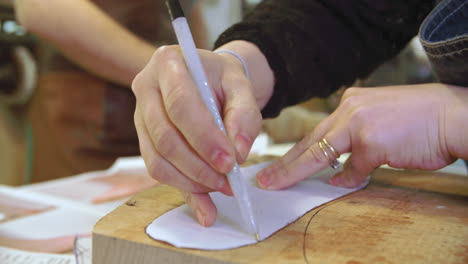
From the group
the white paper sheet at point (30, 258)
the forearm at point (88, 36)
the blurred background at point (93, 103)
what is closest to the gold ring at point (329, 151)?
the white paper sheet at point (30, 258)

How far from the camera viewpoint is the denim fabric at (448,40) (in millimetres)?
529

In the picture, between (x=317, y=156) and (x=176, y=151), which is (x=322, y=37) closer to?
(x=317, y=156)

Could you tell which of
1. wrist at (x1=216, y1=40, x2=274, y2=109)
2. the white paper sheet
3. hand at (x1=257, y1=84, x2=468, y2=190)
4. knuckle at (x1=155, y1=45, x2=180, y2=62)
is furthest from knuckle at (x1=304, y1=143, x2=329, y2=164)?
the white paper sheet

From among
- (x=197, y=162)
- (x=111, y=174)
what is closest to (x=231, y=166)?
(x=197, y=162)

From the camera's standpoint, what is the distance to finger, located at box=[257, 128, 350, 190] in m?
0.57

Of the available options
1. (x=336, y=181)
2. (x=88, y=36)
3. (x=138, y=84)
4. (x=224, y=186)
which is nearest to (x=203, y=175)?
(x=224, y=186)

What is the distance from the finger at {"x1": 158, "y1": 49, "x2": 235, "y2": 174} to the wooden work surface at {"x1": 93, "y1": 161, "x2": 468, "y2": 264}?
0.09 metres

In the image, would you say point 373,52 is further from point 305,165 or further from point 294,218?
point 294,218

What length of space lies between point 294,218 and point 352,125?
0.15 m

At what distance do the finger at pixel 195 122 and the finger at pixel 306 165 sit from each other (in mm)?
159

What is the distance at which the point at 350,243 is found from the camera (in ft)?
1.37

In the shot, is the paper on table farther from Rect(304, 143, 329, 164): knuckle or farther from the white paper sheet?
the white paper sheet

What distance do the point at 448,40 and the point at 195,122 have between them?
32 cm

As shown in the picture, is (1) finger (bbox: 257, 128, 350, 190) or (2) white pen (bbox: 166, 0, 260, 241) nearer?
(2) white pen (bbox: 166, 0, 260, 241)
